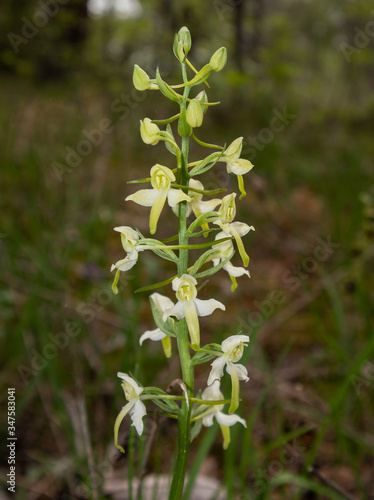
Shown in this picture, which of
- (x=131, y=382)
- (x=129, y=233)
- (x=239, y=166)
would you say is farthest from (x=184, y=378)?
(x=239, y=166)

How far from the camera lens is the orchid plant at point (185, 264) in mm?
979

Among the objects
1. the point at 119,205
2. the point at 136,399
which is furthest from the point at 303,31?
the point at 136,399

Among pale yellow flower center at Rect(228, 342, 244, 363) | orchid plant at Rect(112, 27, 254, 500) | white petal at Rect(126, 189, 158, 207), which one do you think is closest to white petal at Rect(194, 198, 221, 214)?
orchid plant at Rect(112, 27, 254, 500)

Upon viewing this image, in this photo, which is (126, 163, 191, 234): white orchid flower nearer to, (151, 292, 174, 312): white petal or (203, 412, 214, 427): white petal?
(151, 292, 174, 312): white petal

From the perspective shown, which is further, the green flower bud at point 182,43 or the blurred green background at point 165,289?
the blurred green background at point 165,289

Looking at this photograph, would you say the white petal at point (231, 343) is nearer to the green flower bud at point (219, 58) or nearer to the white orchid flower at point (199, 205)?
the white orchid flower at point (199, 205)

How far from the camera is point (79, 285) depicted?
131 inches

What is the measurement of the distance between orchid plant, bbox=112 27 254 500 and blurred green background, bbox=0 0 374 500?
14cm

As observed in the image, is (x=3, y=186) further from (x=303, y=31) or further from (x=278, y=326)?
(x=303, y=31)

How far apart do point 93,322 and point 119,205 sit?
2.35m

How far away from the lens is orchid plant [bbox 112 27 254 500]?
0.98 meters

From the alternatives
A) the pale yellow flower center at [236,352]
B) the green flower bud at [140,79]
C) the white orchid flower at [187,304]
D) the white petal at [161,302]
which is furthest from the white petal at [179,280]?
the green flower bud at [140,79]

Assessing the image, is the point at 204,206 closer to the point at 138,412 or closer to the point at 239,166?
the point at 239,166

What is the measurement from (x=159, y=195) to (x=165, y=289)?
2288 millimetres
